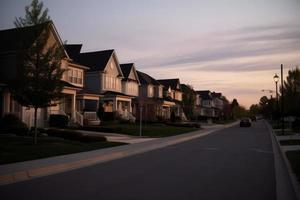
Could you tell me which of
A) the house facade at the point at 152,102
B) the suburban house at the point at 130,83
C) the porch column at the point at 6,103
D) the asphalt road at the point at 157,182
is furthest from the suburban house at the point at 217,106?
the asphalt road at the point at 157,182

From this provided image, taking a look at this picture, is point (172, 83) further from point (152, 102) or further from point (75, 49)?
point (75, 49)

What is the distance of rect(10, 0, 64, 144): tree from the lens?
18.0 meters

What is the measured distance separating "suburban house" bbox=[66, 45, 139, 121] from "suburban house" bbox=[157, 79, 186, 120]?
21638 millimetres

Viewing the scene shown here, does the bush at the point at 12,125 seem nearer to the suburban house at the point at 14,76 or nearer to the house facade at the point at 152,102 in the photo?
the suburban house at the point at 14,76

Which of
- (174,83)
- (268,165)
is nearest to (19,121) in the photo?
(268,165)

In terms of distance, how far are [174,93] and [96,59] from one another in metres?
32.1

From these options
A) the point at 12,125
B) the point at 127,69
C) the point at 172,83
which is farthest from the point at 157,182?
the point at 172,83

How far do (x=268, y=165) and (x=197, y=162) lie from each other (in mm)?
2796

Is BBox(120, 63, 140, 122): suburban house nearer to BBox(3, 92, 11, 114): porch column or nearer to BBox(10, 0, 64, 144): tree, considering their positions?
BBox(3, 92, 11, 114): porch column

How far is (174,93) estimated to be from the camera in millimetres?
75062

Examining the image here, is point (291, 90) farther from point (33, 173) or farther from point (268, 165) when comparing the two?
point (33, 173)

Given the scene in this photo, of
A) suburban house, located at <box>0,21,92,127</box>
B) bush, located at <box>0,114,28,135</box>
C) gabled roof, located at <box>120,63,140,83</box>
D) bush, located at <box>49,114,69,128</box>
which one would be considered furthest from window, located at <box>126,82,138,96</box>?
bush, located at <box>0,114,28,135</box>

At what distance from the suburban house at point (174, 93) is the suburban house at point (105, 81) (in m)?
21.6

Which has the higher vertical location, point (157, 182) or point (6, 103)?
→ point (6, 103)
